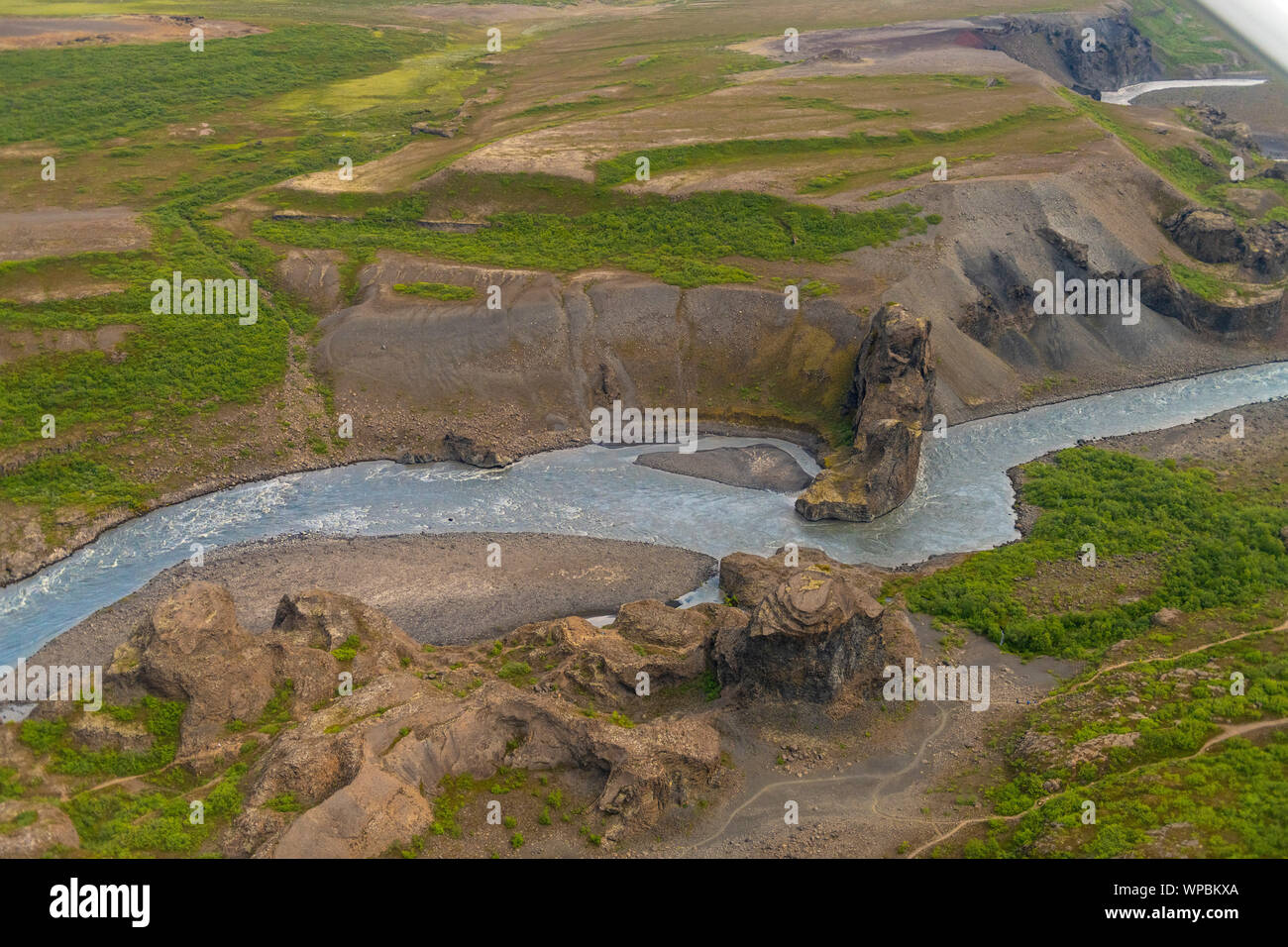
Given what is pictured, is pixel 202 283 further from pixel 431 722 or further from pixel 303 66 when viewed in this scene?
pixel 303 66

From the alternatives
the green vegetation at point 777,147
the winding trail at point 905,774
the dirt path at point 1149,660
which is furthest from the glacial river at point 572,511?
the green vegetation at point 777,147

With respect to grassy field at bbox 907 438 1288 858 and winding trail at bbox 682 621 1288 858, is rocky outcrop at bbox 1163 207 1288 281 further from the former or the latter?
winding trail at bbox 682 621 1288 858

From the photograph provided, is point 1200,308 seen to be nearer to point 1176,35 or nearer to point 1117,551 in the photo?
point 1117,551

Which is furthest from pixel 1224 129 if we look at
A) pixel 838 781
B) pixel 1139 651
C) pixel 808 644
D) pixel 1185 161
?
pixel 838 781

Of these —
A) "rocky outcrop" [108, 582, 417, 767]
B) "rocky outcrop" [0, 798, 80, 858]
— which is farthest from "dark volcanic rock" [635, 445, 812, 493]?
"rocky outcrop" [0, 798, 80, 858]

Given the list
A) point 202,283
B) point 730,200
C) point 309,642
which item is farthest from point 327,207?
point 309,642
